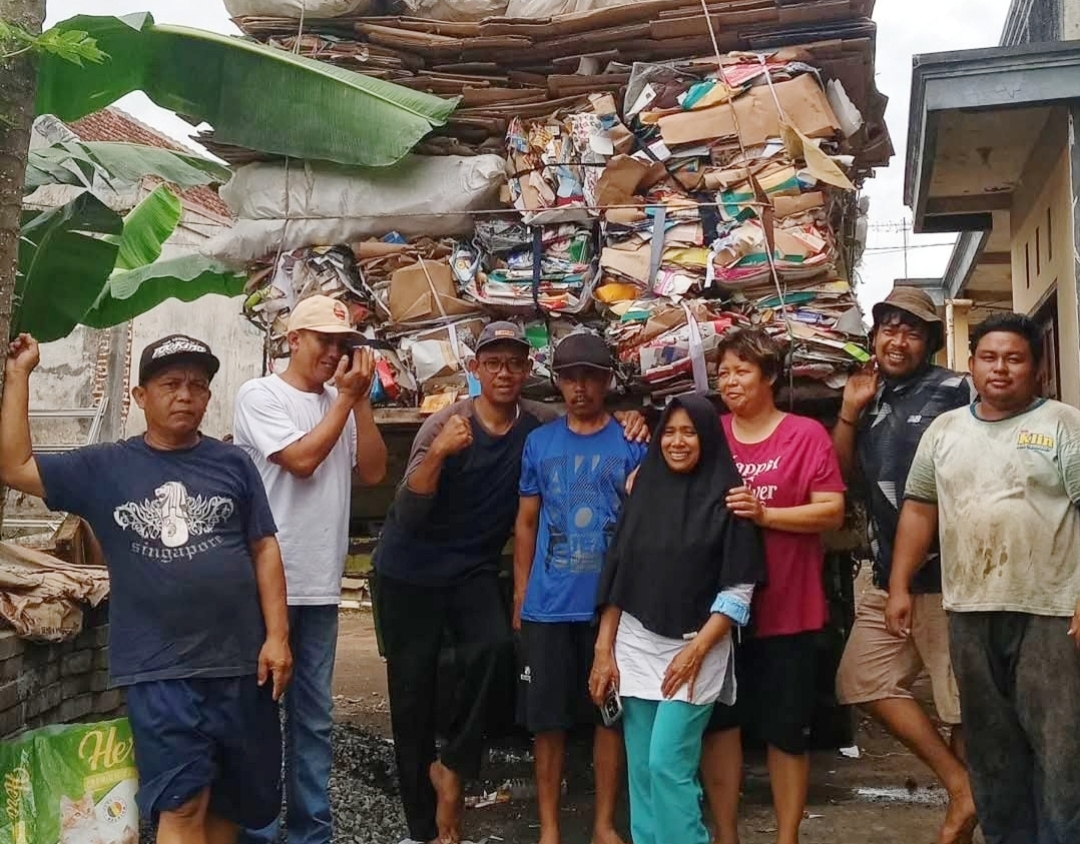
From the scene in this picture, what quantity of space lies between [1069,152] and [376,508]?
355cm

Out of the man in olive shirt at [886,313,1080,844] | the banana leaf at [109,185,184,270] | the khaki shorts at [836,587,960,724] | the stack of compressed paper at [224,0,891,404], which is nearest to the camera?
the man in olive shirt at [886,313,1080,844]

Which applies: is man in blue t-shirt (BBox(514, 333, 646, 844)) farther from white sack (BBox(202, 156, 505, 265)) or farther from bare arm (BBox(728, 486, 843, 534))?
white sack (BBox(202, 156, 505, 265))

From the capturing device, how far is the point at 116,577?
305 cm

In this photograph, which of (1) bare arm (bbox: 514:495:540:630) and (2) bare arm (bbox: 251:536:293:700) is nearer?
(2) bare arm (bbox: 251:536:293:700)

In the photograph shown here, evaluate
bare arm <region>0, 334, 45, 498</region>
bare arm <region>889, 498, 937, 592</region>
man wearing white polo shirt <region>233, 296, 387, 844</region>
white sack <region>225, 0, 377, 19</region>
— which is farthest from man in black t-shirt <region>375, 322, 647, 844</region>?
white sack <region>225, 0, 377, 19</region>

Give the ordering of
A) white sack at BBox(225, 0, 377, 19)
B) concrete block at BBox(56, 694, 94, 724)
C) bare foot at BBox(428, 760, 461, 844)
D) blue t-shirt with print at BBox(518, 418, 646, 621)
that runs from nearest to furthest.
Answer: blue t-shirt with print at BBox(518, 418, 646, 621), bare foot at BBox(428, 760, 461, 844), concrete block at BBox(56, 694, 94, 724), white sack at BBox(225, 0, 377, 19)

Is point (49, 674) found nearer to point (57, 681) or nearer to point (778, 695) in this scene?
point (57, 681)

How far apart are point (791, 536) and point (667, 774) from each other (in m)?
0.87

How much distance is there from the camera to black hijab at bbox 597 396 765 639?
3225 millimetres

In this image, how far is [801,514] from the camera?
3.37m

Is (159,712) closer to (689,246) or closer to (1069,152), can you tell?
(689,246)

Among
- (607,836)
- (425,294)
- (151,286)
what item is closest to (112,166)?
(151,286)

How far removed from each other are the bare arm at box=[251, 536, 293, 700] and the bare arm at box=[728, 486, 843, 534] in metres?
1.42

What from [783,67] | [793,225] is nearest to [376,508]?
[793,225]
